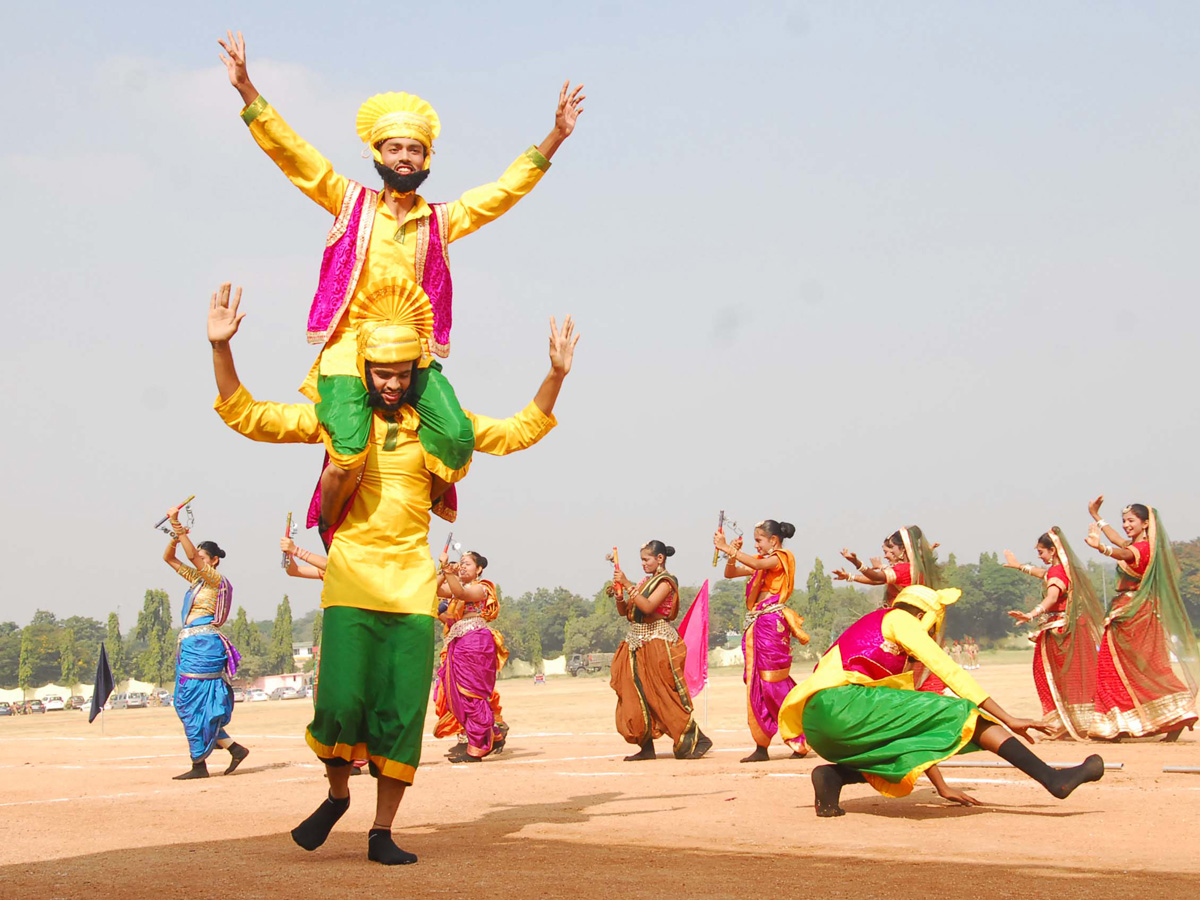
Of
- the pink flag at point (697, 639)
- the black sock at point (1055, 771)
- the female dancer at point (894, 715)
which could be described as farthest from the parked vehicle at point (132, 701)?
the black sock at point (1055, 771)

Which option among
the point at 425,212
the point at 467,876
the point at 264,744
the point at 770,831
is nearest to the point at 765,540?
the point at 770,831

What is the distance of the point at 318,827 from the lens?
561 centimetres

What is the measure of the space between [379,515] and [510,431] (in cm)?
78

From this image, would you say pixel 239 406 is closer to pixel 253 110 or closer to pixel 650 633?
pixel 253 110

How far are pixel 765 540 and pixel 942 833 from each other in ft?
17.8

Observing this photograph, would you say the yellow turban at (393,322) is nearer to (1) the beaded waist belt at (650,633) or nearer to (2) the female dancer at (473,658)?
(2) the female dancer at (473,658)

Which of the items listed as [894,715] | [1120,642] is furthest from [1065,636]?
[894,715]

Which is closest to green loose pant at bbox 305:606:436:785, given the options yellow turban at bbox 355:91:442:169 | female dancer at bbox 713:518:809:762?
yellow turban at bbox 355:91:442:169

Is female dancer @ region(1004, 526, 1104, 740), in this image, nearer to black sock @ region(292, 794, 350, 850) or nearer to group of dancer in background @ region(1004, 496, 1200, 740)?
group of dancer in background @ region(1004, 496, 1200, 740)

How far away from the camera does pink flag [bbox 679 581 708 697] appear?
15.8 m

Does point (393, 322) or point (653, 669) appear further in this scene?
point (653, 669)

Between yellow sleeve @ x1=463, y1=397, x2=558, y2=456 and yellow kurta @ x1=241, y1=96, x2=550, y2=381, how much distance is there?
677mm

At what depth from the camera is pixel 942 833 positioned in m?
6.16

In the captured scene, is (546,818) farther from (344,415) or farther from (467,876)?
(344,415)
